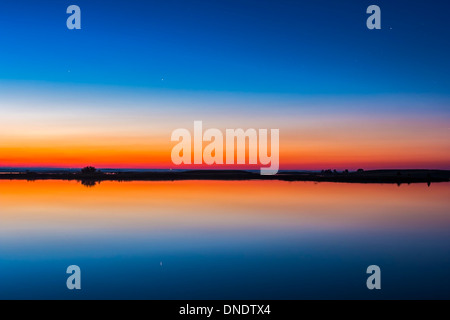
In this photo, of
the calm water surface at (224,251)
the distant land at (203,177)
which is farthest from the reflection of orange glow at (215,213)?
the distant land at (203,177)

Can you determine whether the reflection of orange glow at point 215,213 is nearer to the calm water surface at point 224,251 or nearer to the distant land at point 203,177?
the calm water surface at point 224,251

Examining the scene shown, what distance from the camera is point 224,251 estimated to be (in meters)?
14.1

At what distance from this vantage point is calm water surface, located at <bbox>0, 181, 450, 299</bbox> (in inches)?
406

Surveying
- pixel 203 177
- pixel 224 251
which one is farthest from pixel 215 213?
pixel 203 177

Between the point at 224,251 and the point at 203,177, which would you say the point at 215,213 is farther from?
the point at 203,177

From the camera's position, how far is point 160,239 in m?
16.0

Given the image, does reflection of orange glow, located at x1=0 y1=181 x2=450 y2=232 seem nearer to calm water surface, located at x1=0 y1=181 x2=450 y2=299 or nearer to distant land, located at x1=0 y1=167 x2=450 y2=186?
calm water surface, located at x1=0 y1=181 x2=450 y2=299

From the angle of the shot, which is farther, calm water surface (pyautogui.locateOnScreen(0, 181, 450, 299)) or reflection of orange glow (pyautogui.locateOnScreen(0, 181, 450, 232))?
reflection of orange glow (pyautogui.locateOnScreen(0, 181, 450, 232))

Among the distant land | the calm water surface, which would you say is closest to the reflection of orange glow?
the calm water surface

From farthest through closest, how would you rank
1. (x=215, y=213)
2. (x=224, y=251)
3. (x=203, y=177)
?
(x=203, y=177) → (x=215, y=213) → (x=224, y=251)
